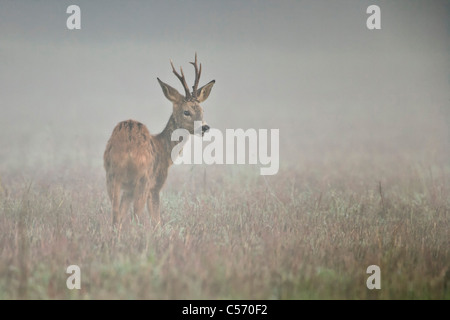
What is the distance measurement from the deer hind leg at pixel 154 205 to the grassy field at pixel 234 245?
32 centimetres

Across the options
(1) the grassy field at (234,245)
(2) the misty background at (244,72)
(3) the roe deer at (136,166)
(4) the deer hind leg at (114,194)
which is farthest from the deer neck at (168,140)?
(2) the misty background at (244,72)

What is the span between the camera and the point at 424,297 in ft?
16.6

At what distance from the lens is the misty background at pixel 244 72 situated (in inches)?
763

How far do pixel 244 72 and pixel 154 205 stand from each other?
3714cm

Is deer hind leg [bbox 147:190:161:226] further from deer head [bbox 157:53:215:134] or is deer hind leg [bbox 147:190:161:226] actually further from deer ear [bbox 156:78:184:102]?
deer ear [bbox 156:78:184:102]

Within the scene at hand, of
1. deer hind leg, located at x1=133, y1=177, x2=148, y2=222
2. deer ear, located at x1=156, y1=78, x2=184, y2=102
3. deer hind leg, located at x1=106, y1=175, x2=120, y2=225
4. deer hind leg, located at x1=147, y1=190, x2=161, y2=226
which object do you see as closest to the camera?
deer hind leg, located at x1=106, y1=175, x2=120, y2=225

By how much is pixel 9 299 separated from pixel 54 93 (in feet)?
105

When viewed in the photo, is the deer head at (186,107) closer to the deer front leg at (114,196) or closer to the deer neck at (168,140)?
the deer neck at (168,140)

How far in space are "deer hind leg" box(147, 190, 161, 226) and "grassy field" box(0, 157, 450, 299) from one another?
0.32 metres

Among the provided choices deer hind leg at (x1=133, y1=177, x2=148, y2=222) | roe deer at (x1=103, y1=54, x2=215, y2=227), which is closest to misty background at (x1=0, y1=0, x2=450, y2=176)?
roe deer at (x1=103, y1=54, x2=215, y2=227)

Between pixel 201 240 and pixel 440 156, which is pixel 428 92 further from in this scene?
pixel 201 240

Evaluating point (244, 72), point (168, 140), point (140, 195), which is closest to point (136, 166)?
point (140, 195)

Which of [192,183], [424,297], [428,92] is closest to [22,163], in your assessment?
[192,183]

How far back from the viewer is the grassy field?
16.4 feet
